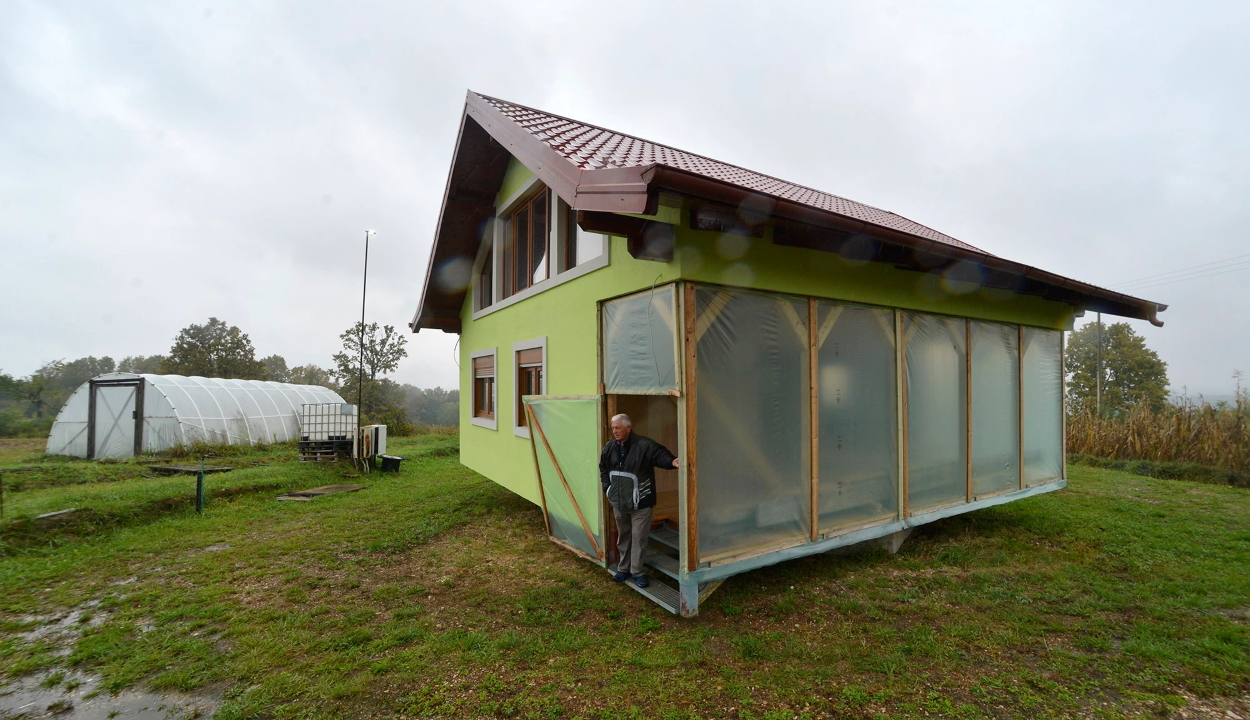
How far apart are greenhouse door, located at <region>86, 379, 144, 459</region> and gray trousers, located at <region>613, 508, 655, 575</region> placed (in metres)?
16.7

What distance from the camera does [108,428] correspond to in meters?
15.0

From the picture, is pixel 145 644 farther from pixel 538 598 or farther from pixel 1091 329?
pixel 1091 329

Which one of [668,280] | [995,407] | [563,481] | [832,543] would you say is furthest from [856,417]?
[563,481]

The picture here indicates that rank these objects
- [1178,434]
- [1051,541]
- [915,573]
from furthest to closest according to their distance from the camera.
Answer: [1178,434] → [1051,541] → [915,573]

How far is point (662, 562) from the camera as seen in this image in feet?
16.5

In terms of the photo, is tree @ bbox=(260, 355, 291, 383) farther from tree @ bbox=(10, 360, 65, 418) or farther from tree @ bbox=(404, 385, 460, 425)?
tree @ bbox=(10, 360, 65, 418)

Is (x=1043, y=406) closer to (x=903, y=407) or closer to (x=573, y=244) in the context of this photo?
(x=903, y=407)

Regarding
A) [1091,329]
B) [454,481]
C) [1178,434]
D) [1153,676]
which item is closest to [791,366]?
[1153,676]

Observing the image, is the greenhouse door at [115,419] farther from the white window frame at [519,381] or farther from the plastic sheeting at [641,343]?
the plastic sheeting at [641,343]

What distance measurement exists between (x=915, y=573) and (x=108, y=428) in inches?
812

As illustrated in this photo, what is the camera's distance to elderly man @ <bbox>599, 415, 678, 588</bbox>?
4652 mm

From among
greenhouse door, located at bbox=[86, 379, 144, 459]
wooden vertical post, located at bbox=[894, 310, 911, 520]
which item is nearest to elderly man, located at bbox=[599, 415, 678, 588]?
wooden vertical post, located at bbox=[894, 310, 911, 520]

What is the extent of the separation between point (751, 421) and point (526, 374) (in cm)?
380

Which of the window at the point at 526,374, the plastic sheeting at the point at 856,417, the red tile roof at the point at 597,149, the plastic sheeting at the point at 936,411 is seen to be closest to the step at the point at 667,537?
the plastic sheeting at the point at 856,417
